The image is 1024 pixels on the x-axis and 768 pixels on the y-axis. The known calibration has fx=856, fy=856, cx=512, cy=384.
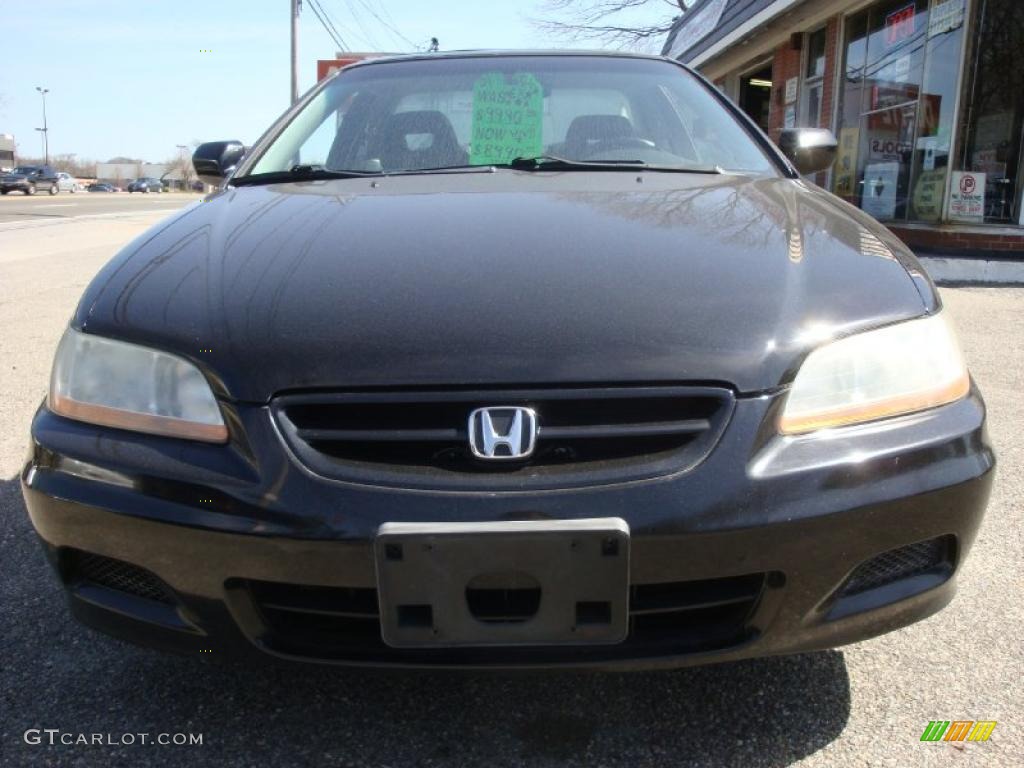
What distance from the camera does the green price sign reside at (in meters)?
2.48

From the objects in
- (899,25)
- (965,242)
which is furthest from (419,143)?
(899,25)

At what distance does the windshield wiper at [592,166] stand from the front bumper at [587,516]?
107 centimetres

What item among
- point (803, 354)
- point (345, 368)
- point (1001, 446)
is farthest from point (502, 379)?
point (1001, 446)

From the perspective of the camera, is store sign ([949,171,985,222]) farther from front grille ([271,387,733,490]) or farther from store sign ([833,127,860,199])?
front grille ([271,387,733,490])

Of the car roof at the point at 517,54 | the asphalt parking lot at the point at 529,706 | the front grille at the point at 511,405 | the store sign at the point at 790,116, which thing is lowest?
the asphalt parking lot at the point at 529,706

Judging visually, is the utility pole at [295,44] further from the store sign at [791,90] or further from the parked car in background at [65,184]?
the parked car in background at [65,184]

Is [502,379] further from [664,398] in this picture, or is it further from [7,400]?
[7,400]

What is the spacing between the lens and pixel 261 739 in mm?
1620

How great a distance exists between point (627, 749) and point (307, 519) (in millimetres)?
757

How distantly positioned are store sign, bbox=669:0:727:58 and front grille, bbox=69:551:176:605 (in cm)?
1276

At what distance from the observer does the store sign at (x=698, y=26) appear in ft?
41.5

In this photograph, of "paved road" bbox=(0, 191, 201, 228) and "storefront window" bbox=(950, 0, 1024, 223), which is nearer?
"storefront window" bbox=(950, 0, 1024, 223)

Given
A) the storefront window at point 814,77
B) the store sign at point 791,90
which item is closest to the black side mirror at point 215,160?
the storefront window at point 814,77

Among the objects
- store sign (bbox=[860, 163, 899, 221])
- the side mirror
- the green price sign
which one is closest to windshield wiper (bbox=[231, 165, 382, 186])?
the green price sign
